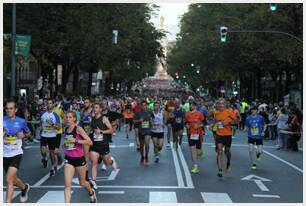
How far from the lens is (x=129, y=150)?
21.7 meters

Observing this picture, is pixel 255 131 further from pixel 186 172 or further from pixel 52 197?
pixel 52 197

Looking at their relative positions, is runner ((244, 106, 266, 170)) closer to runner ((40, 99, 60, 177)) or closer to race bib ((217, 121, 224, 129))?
race bib ((217, 121, 224, 129))

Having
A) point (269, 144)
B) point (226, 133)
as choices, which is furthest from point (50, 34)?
point (226, 133)

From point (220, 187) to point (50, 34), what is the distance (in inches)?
991

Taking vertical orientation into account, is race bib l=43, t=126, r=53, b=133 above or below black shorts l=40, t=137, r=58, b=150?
above

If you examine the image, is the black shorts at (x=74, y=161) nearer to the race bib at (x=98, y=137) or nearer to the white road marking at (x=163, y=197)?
the white road marking at (x=163, y=197)

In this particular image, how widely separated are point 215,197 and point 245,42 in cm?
3451

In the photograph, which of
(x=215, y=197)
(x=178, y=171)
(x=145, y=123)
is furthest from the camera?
(x=145, y=123)

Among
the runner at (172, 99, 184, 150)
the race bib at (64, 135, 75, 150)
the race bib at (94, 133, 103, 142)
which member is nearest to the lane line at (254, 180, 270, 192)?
the race bib at (94, 133, 103, 142)

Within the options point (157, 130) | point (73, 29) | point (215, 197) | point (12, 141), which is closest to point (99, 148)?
point (215, 197)

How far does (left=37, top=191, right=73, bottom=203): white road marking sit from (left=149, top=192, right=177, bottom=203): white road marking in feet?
4.84

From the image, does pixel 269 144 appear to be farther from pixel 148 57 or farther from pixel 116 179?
pixel 148 57

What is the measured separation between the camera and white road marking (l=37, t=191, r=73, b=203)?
1110cm

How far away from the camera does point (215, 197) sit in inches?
463
